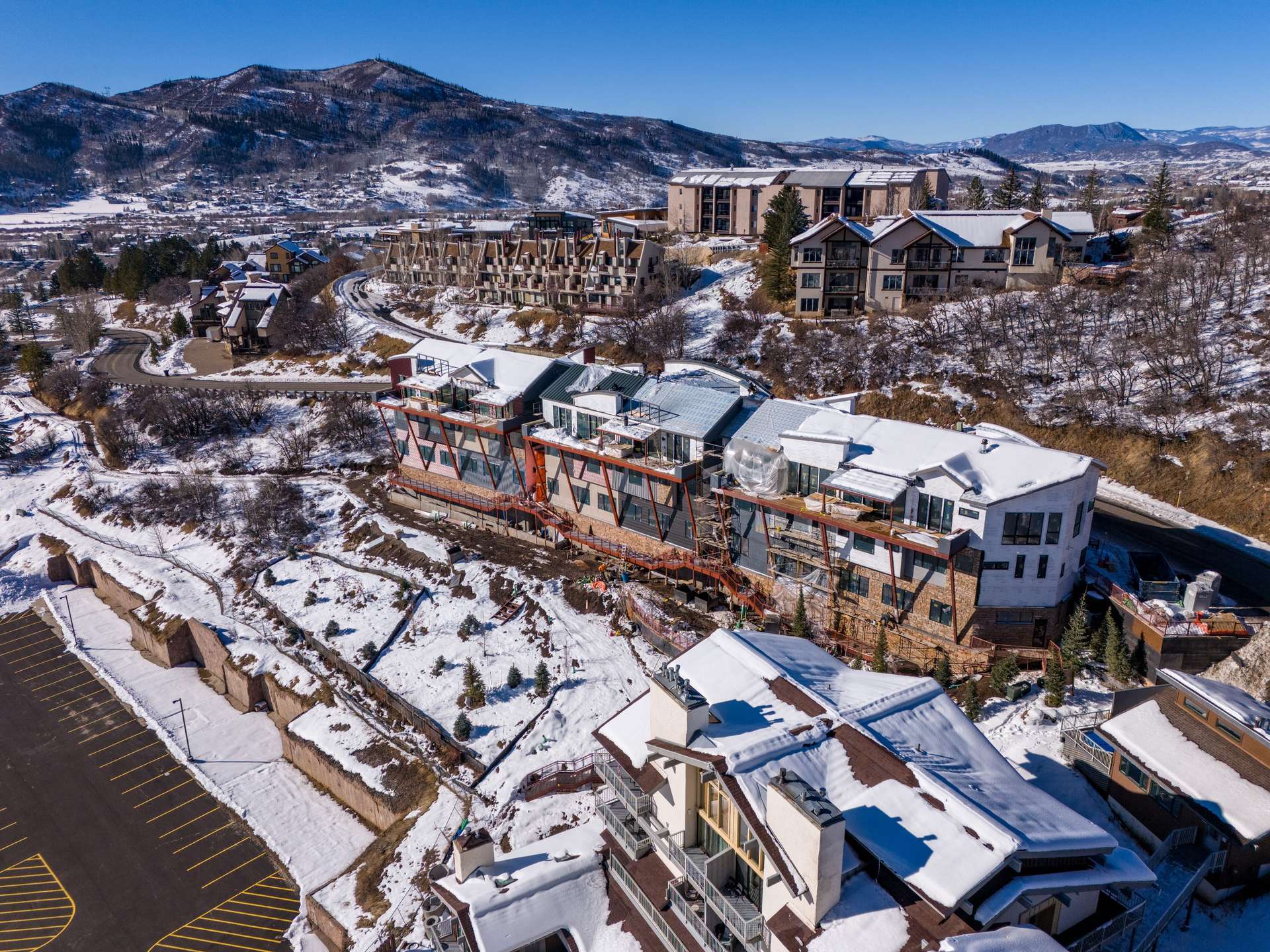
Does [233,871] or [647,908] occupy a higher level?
[647,908]

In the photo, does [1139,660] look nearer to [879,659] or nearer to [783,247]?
[879,659]

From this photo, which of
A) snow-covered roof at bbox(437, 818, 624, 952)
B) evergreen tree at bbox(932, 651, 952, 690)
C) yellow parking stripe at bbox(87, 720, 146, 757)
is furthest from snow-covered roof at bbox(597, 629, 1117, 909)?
yellow parking stripe at bbox(87, 720, 146, 757)

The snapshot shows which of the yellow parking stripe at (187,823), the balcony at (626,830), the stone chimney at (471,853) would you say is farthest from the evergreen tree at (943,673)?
the yellow parking stripe at (187,823)

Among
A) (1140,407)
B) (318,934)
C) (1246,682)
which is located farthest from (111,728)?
(1140,407)

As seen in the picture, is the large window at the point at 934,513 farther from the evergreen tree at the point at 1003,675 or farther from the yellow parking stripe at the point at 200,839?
the yellow parking stripe at the point at 200,839

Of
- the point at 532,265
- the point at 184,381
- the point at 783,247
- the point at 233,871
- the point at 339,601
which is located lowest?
the point at 233,871

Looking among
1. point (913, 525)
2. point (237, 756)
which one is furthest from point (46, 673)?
point (913, 525)

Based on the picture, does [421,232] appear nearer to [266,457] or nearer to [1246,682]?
[266,457]

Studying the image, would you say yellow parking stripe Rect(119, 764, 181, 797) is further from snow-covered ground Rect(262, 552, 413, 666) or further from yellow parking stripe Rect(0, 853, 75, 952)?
snow-covered ground Rect(262, 552, 413, 666)
